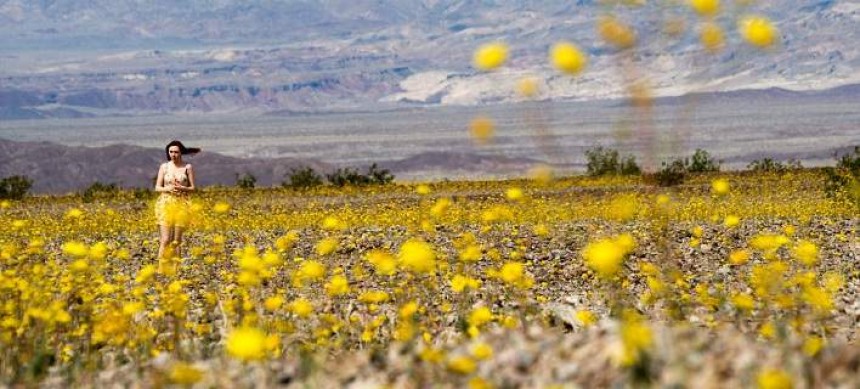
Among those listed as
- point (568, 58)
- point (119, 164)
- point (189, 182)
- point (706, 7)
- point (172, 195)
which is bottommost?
point (119, 164)

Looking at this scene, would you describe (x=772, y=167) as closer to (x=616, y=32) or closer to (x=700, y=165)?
(x=700, y=165)

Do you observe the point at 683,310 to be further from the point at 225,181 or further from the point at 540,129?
the point at 225,181

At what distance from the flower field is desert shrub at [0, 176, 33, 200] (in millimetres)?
19896

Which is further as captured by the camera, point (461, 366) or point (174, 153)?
point (174, 153)

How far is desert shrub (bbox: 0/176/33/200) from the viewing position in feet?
146

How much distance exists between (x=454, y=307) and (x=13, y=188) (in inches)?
1444

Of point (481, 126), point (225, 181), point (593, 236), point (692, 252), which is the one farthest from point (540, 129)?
point (225, 181)

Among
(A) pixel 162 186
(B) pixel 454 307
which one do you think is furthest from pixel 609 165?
(B) pixel 454 307

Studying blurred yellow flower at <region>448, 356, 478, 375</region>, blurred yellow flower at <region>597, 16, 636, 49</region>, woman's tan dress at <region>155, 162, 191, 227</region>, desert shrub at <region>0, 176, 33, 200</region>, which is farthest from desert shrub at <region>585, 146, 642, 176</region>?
blurred yellow flower at <region>448, 356, 478, 375</region>

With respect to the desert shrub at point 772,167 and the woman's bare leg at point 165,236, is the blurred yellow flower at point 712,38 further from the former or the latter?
the desert shrub at point 772,167

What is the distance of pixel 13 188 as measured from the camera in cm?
4553

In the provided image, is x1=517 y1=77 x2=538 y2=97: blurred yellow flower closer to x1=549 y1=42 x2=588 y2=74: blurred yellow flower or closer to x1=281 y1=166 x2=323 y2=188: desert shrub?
x1=549 y1=42 x2=588 y2=74: blurred yellow flower

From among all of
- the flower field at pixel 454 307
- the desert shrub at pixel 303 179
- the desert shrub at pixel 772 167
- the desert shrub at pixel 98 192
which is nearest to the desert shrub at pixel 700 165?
the desert shrub at pixel 772 167

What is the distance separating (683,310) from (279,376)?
13.5 feet
